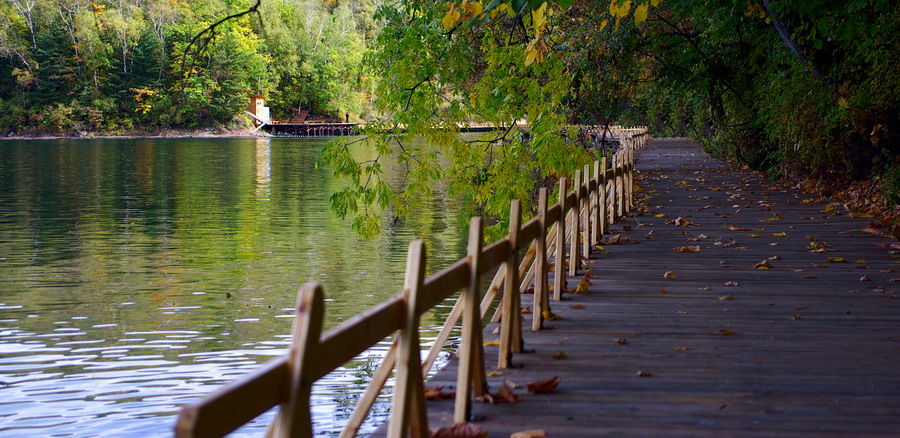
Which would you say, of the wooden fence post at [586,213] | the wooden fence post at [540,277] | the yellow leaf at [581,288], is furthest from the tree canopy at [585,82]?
the wooden fence post at [540,277]

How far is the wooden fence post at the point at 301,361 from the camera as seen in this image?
2.81 m

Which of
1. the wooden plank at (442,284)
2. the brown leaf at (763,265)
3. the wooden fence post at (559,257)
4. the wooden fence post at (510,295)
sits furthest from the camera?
A: the brown leaf at (763,265)

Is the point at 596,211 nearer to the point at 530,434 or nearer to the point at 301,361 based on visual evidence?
the point at 530,434

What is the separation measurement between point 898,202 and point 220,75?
3900 inches

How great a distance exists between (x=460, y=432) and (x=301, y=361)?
182 centimetres

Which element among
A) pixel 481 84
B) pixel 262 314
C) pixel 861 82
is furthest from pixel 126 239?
pixel 861 82

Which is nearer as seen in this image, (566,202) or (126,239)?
(566,202)

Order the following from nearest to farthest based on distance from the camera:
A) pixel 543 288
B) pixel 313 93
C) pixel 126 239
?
pixel 543 288
pixel 126 239
pixel 313 93

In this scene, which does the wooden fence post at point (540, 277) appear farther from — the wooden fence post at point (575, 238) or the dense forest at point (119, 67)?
the dense forest at point (119, 67)

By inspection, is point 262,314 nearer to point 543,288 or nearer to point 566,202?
point 566,202

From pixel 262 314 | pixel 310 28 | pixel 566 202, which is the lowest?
pixel 262 314

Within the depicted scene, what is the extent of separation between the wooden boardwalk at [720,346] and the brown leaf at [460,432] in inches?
7.7

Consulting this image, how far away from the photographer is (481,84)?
58.4 feet

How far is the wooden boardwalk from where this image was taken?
4.92m
